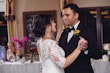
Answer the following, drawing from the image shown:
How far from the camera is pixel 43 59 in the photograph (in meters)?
2.25

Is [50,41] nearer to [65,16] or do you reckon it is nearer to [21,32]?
[65,16]

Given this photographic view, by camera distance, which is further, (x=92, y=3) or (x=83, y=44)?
(x=92, y=3)

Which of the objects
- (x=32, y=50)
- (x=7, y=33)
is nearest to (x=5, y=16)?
(x=7, y=33)

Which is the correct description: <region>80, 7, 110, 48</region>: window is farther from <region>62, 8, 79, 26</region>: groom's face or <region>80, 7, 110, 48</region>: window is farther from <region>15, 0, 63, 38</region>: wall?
<region>62, 8, 79, 26</region>: groom's face

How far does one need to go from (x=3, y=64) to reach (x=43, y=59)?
3.17m

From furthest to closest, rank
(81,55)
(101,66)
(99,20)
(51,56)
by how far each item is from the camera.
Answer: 1. (99,20)
2. (101,66)
3. (81,55)
4. (51,56)

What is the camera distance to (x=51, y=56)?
7.07 feet

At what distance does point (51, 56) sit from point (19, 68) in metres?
3.13

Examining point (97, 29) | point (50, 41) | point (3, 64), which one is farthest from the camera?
point (97, 29)

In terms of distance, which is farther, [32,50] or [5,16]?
[5,16]

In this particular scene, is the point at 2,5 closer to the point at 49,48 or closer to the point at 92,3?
the point at 92,3

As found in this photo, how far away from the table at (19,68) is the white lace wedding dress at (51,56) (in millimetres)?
2947

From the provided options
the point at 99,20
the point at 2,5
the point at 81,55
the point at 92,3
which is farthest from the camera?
the point at 2,5

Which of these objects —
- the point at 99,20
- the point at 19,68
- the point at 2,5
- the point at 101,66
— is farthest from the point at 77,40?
the point at 2,5
